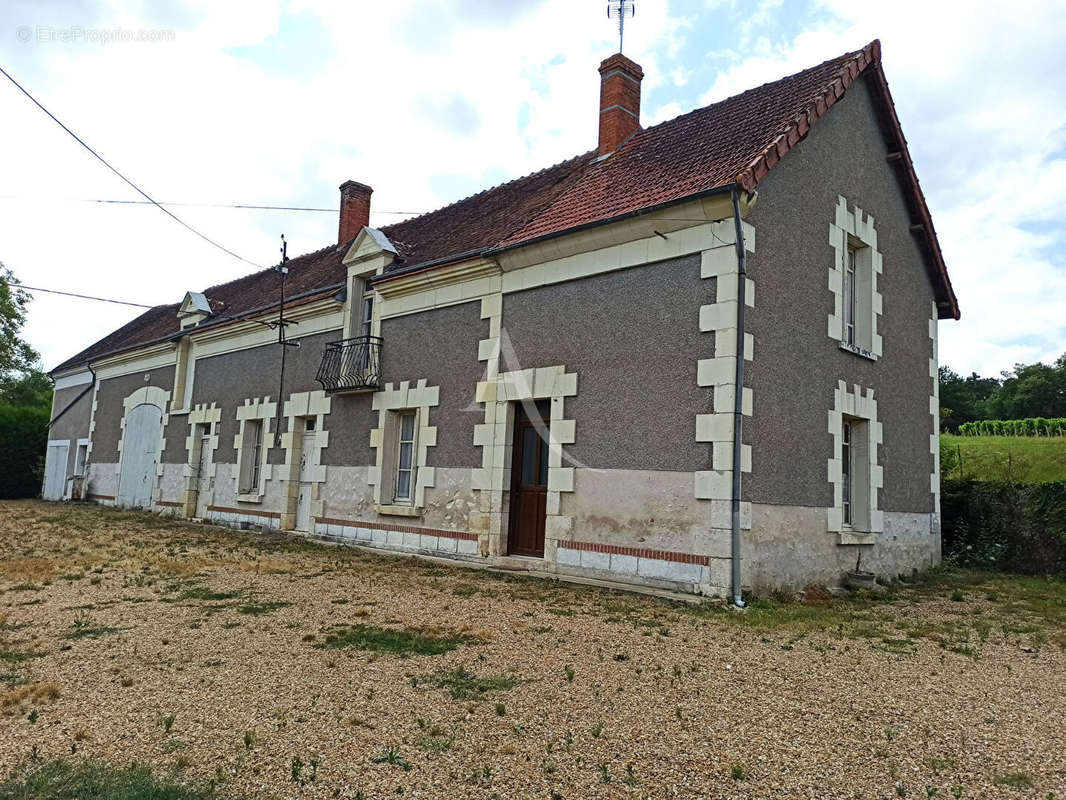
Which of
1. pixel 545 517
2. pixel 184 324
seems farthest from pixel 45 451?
pixel 545 517

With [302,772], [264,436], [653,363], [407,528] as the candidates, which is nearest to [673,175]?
[653,363]

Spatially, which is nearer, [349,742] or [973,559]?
[349,742]

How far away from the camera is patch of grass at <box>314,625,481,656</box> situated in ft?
17.1

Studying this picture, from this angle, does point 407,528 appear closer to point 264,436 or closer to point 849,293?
point 264,436

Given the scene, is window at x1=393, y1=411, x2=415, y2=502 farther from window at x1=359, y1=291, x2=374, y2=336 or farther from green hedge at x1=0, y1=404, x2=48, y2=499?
green hedge at x1=0, y1=404, x2=48, y2=499

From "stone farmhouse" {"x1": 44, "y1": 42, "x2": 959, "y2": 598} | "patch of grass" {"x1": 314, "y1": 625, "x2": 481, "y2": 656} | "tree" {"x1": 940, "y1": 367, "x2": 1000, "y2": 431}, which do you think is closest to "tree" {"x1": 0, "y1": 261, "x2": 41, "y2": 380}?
"stone farmhouse" {"x1": 44, "y1": 42, "x2": 959, "y2": 598}

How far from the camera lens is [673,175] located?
9008 mm

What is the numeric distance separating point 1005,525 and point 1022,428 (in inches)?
727

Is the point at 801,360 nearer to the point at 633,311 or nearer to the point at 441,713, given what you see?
the point at 633,311

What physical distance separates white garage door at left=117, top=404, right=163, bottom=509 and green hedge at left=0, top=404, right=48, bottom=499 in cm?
672

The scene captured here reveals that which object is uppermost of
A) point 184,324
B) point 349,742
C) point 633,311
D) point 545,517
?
point 184,324

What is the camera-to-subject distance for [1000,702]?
177 inches

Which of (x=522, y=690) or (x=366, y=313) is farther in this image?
(x=366, y=313)

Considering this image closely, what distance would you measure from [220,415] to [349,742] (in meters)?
14.4
